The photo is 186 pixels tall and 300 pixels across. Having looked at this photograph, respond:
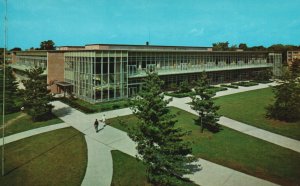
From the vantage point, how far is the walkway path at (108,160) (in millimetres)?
17125

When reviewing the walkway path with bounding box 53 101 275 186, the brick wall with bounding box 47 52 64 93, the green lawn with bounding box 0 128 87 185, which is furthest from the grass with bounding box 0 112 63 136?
the brick wall with bounding box 47 52 64 93

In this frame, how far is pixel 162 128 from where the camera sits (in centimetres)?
1496

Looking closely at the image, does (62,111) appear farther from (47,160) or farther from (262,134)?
(262,134)

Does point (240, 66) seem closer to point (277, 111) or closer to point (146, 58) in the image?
point (146, 58)

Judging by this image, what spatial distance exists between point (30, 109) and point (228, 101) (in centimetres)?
2852

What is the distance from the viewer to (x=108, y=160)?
66.8 ft

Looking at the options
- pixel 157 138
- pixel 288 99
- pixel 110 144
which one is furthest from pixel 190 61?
pixel 157 138

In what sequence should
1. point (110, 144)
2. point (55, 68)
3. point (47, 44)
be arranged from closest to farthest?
point (110, 144) → point (55, 68) → point (47, 44)

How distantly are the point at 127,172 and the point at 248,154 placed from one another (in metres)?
10.3

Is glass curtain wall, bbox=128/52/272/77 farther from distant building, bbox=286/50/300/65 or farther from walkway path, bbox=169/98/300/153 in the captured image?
walkway path, bbox=169/98/300/153

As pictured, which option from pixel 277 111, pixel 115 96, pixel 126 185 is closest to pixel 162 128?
pixel 126 185

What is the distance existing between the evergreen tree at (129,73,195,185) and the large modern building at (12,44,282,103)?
17.9 meters

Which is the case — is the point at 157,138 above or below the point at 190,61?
below

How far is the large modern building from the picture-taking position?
39866mm
